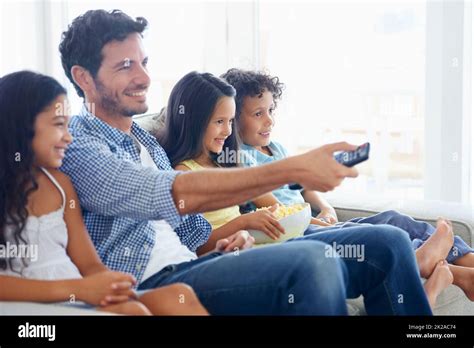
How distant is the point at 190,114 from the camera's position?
168cm

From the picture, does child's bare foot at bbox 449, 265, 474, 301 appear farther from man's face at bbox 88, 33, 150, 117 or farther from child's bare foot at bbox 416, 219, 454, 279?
man's face at bbox 88, 33, 150, 117

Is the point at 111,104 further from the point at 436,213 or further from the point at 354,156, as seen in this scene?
the point at 436,213

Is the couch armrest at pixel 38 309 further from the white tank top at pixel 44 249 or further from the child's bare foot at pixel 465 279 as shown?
the child's bare foot at pixel 465 279

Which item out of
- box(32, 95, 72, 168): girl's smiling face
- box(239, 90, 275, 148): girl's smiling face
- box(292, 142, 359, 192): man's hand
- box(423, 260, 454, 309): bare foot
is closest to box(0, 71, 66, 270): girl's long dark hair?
box(32, 95, 72, 168): girl's smiling face

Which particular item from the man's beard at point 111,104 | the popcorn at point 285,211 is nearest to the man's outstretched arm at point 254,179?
the man's beard at point 111,104

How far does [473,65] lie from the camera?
2631 millimetres

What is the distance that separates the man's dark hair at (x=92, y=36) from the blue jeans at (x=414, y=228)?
2.01ft

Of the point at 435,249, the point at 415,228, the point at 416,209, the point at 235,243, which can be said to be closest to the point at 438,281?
the point at 435,249

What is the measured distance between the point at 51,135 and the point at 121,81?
22 centimetres

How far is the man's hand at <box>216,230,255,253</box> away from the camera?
4.82 ft

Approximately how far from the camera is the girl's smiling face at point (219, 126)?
1674mm

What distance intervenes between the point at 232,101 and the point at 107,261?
487mm
